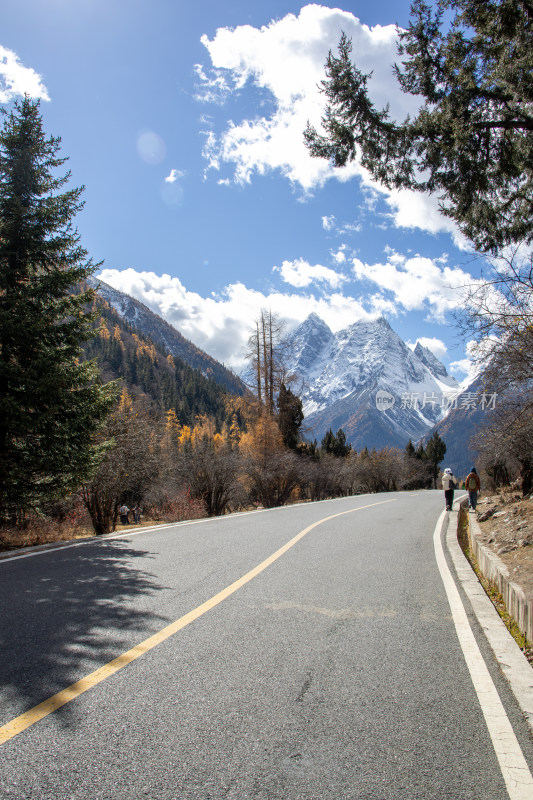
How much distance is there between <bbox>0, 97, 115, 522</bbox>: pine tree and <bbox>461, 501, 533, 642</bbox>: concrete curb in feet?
25.7

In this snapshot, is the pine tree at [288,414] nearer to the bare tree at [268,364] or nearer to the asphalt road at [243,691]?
the bare tree at [268,364]

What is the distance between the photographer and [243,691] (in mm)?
2842

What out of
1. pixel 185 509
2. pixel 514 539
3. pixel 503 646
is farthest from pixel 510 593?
pixel 185 509

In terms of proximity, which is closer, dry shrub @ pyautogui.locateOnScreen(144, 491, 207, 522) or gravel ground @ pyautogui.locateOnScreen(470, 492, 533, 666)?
gravel ground @ pyautogui.locateOnScreen(470, 492, 533, 666)

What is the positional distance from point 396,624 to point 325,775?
230cm

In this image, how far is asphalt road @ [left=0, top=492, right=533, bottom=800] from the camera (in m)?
2.07

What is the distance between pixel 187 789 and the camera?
1977 millimetres

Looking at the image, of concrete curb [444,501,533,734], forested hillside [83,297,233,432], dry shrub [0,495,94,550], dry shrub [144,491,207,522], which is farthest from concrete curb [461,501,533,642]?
forested hillside [83,297,233,432]

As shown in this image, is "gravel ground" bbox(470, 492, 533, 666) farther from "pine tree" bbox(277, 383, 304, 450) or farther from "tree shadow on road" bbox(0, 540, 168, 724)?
"pine tree" bbox(277, 383, 304, 450)

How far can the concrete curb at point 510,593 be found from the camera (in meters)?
4.02

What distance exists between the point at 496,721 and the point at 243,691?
56.3 inches

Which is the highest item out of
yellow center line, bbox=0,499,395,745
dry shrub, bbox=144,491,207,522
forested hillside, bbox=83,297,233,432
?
forested hillside, bbox=83,297,233,432

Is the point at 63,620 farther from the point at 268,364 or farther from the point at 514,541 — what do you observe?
the point at 268,364

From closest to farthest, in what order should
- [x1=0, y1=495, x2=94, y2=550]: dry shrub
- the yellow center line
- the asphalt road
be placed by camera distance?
the asphalt road, the yellow center line, [x1=0, y1=495, x2=94, y2=550]: dry shrub
